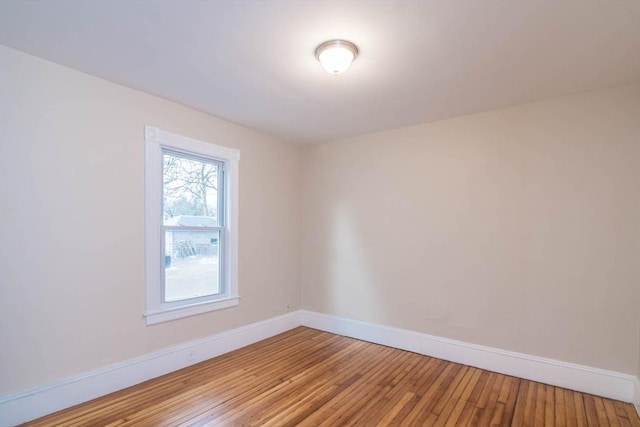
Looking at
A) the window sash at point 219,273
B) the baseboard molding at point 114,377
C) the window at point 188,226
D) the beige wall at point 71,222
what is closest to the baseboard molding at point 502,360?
the baseboard molding at point 114,377

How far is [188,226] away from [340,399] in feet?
7.31

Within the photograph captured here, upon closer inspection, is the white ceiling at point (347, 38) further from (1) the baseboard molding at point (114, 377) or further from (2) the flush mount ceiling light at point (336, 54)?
(1) the baseboard molding at point (114, 377)

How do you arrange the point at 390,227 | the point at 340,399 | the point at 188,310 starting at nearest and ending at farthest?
the point at 340,399 → the point at 188,310 → the point at 390,227

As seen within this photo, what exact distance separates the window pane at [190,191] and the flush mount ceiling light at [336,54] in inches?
75.8

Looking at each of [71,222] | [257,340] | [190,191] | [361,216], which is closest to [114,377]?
[71,222]

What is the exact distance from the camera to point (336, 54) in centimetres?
218

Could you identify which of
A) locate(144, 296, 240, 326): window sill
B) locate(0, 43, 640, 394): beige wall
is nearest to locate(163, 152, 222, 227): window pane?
locate(0, 43, 640, 394): beige wall

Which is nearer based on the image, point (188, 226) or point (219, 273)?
point (188, 226)

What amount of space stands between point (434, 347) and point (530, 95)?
2.74 m

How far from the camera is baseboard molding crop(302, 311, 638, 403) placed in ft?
8.78

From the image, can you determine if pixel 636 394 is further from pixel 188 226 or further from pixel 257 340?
pixel 188 226

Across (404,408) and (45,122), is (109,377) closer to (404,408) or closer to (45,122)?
(45,122)

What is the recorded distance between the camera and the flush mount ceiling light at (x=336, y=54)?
84.6 inches

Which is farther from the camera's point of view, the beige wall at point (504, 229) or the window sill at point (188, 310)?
the window sill at point (188, 310)
